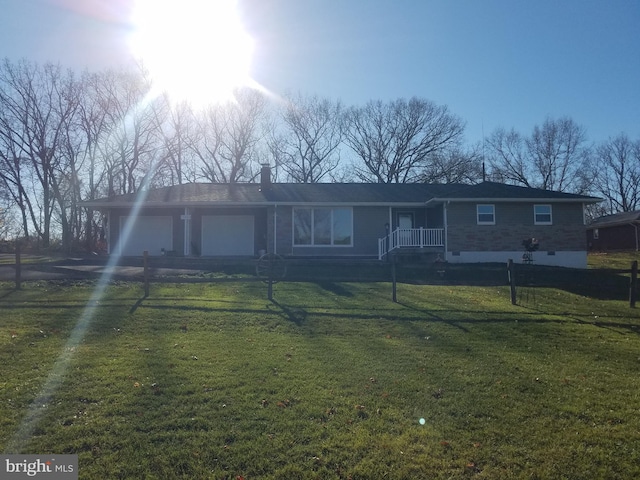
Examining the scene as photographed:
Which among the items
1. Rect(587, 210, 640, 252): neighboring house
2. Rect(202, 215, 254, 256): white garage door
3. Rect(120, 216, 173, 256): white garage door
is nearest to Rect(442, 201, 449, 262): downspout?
Rect(202, 215, 254, 256): white garage door

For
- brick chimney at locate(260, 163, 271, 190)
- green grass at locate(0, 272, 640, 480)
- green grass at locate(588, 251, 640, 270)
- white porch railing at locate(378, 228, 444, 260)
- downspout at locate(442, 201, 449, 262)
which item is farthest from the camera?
brick chimney at locate(260, 163, 271, 190)

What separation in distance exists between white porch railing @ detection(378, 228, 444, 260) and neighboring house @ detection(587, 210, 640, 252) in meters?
24.3

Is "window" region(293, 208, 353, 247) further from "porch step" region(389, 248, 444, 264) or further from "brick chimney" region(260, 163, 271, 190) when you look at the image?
"brick chimney" region(260, 163, 271, 190)

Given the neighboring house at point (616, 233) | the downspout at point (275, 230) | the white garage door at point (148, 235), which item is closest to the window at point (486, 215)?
the downspout at point (275, 230)

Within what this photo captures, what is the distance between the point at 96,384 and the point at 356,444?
9.67 feet

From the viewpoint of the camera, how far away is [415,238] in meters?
20.9

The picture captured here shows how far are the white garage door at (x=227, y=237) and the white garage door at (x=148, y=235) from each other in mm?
1612

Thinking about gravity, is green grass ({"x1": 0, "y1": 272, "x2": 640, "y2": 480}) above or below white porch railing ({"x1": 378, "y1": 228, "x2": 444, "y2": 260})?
below

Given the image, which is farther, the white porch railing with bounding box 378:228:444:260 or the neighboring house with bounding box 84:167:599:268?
the neighboring house with bounding box 84:167:599:268

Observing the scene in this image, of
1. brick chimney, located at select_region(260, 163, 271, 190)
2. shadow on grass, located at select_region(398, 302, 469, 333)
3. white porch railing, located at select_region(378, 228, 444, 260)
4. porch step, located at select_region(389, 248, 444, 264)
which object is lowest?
shadow on grass, located at select_region(398, 302, 469, 333)

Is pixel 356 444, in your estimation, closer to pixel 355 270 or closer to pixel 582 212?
pixel 355 270

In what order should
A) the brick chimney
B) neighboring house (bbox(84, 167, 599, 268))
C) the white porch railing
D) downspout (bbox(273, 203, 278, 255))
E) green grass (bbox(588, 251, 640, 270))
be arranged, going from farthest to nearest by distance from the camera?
the brick chimney < green grass (bbox(588, 251, 640, 270)) < downspout (bbox(273, 203, 278, 255)) < neighboring house (bbox(84, 167, 599, 268)) < the white porch railing

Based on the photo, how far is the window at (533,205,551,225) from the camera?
2130 cm

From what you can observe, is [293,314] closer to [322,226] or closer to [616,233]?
[322,226]
